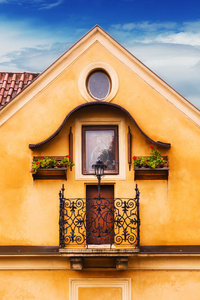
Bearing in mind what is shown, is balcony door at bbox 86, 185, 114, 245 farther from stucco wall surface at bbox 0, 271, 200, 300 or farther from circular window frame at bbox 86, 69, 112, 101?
circular window frame at bbox 86, 69, 112, 101

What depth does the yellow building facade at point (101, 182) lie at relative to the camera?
11.9 m

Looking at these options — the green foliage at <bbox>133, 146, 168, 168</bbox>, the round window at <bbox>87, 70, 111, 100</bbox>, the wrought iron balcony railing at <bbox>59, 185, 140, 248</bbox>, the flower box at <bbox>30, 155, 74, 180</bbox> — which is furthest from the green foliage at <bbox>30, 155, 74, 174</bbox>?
the round window at <bbox>87, 70, 111, 100</bbox>

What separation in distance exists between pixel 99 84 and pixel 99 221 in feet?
10.7

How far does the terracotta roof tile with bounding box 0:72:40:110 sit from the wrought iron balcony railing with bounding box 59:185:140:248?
10.2 ft

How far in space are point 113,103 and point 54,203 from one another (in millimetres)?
2708

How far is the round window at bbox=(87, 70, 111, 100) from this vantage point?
12.1 m

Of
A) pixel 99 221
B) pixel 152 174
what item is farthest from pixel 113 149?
pixel 99 221

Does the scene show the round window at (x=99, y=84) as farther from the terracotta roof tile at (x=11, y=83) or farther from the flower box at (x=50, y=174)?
the terracotta roof tile at (x=11, y=83)

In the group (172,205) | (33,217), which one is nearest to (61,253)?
(33,217)

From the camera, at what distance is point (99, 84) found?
12.2 metres

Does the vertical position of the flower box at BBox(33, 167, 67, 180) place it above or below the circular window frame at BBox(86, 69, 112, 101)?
below

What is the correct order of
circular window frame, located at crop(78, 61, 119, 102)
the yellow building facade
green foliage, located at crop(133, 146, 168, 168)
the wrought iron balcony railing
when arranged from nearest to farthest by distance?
the wrought iron balcony railing → green foliage, located at crop(133, 146, 168, 168) → the yellow building facade → circular window frame, located at crop(78, 61, 119, 102)

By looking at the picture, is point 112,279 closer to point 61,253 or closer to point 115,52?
point 61,253

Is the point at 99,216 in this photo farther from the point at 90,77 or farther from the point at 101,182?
the point at 90,77
